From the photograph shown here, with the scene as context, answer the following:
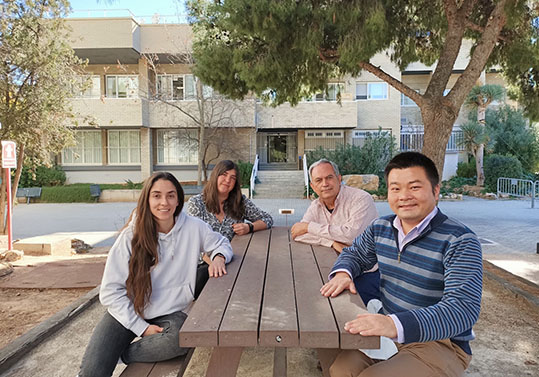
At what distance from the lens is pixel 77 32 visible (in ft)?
61.9

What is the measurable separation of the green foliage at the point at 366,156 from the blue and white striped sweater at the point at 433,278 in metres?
17.3

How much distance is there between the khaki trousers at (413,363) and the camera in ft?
5.91

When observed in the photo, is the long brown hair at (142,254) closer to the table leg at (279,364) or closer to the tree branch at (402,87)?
the table leg at (279,364)

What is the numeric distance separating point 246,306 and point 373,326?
610 mm

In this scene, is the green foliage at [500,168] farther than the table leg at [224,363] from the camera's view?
Yes

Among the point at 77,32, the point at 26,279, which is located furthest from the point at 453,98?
the point at 77,32

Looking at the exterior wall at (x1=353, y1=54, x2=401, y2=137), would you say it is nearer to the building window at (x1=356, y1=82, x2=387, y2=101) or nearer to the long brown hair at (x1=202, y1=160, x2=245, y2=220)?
the building window at (x1=356, y1=82, x2=387, y2=101)

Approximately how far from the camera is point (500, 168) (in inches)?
833

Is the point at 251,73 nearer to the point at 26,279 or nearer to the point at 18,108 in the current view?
the point at 26,279

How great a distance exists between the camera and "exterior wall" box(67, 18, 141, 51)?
1878 centimetres

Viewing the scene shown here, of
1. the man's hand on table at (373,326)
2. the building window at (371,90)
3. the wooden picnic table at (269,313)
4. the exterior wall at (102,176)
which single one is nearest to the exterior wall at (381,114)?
the building window at (371,90)

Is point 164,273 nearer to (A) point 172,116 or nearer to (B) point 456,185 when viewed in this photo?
(A) point 172,116

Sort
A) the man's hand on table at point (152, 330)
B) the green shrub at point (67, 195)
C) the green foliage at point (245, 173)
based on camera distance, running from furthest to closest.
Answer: the green foliage at point (245, 173), the green shrub at point (67, 195), the man's hand on table at point (152, 330)

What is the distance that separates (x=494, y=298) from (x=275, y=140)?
814 inches
